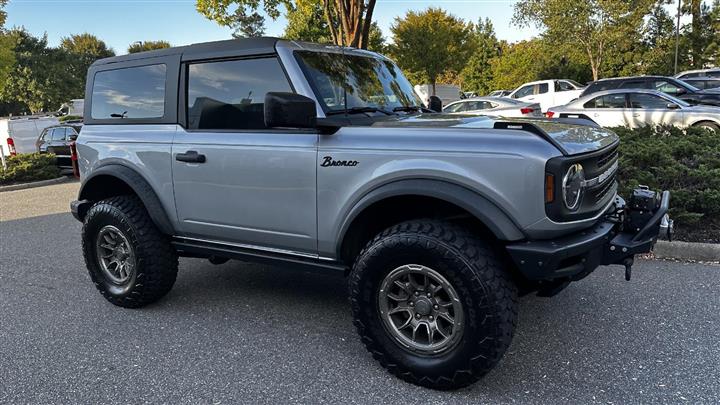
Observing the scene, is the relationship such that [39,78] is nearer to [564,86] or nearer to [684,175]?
[564,86]

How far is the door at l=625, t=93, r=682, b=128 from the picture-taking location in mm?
11039

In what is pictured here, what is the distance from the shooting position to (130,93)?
4121 mm

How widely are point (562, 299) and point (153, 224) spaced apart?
3.23m

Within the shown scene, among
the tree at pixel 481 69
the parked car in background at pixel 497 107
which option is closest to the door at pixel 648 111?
the parked car in background at pixel 497 107

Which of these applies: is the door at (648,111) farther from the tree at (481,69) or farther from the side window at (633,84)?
the tree at (481,69)

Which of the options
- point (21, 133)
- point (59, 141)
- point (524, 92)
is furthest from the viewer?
point (524, 92)

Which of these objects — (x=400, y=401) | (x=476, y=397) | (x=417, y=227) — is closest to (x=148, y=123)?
(x=417, y=227)

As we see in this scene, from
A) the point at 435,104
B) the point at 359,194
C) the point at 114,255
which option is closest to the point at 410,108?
the point at 435,104

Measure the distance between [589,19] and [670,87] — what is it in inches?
625

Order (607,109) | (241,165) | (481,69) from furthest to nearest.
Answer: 1. (481,69)
2. (607,109)
3. (241,165)

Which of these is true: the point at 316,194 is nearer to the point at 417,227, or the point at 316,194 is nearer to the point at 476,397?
the point at 417,227

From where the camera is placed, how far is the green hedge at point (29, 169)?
12.7 metres

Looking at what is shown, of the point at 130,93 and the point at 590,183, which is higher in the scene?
the point at 130,93

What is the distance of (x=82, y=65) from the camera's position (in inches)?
1885
